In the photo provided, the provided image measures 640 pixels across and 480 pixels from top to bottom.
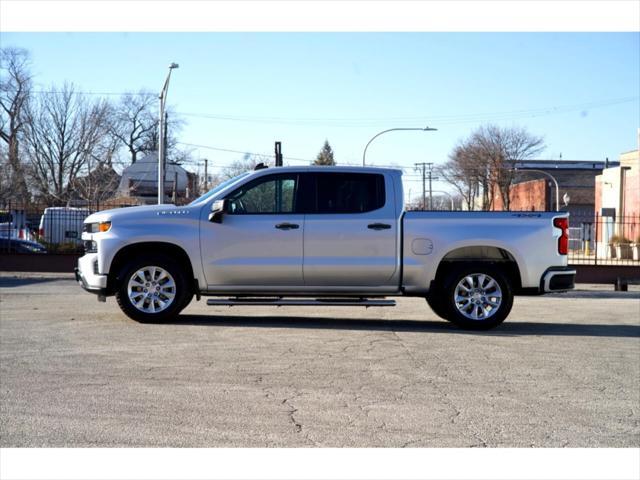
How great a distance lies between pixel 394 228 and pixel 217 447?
6.02 metres

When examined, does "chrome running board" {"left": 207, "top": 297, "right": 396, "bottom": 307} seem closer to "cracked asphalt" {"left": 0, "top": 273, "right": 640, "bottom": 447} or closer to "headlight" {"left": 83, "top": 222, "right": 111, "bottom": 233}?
"cracked asphalt" {"left": 0, "top": 273, "right": 640, "bottom": 447}

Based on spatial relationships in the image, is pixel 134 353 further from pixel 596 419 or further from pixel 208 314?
pixel 596 419

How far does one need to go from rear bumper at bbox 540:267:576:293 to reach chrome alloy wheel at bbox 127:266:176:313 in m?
4.93

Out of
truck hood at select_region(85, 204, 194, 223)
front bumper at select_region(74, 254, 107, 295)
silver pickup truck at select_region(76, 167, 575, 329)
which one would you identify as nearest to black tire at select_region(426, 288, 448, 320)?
silver pickup truck at select_region(76, 167, 575, 329)

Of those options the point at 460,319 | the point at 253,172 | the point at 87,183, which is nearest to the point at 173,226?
the point at 253,172

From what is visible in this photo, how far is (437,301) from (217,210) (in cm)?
330

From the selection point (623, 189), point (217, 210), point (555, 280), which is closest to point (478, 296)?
point (555, 280)

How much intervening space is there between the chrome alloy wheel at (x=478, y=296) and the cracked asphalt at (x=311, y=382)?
326 millimetres

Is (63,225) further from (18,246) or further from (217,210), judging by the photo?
(217,210)

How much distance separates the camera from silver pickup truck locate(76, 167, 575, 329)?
1114 centimetres

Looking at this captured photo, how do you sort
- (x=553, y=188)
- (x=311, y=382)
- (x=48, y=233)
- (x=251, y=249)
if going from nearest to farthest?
(x=311, y=382)
(x=251, y=249)
(x=48, y=233)
(x=553, y=188)

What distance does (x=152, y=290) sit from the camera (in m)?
11.2

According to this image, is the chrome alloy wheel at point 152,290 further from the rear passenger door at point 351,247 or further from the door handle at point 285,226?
the rear passenger door at point 351,247

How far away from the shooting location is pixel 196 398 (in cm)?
711
